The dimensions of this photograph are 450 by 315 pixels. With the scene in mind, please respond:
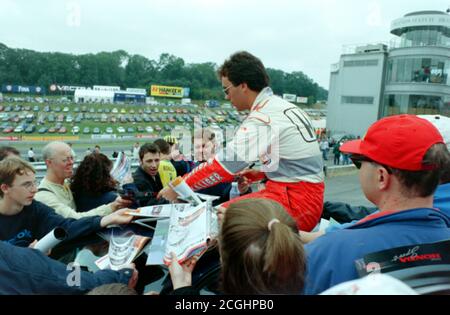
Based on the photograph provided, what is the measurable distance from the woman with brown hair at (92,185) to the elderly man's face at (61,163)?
0.16m

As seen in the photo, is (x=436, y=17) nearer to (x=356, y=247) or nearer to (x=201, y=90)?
(x=356, y=247)

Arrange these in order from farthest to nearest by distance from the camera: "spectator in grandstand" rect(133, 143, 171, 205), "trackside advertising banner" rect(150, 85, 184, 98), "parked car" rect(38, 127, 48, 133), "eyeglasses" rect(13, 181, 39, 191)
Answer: "trackside advertising banner" rect(150, 85, 184, 98)
"parked car" rect(38, 127, 48, 133)
"spectator in grandstand" rect(133, 143, 171, 205)
"eyeglasses" rect(13, 181, 39, 191)

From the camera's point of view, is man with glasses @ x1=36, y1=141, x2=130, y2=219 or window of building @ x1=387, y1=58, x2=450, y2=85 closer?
man with glasses @ x1=36, y1=141, x2=130, y2=219

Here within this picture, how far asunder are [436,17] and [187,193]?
45481mm

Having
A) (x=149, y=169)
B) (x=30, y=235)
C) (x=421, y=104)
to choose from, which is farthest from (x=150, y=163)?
(x=421, y=104)

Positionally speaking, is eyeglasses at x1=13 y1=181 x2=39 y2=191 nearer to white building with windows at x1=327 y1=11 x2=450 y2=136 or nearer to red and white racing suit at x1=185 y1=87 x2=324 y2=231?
red and white racing suit at x1=185 y1=87 x2=324 y2=231

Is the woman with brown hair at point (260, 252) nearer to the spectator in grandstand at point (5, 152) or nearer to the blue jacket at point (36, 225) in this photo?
the blue jacket at point (36, 225)

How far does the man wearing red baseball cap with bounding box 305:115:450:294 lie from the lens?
1455 mm

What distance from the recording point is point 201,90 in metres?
101

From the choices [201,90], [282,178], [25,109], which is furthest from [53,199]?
[201,90]

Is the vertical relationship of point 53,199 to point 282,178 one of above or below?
below

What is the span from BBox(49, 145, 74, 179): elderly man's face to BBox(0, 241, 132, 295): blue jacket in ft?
6.37

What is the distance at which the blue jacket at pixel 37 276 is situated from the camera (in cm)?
165

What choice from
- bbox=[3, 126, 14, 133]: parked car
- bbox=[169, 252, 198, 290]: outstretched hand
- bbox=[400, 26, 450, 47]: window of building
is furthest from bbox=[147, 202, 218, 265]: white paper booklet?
bbox=[3, 126, 14, 133]: parked car
